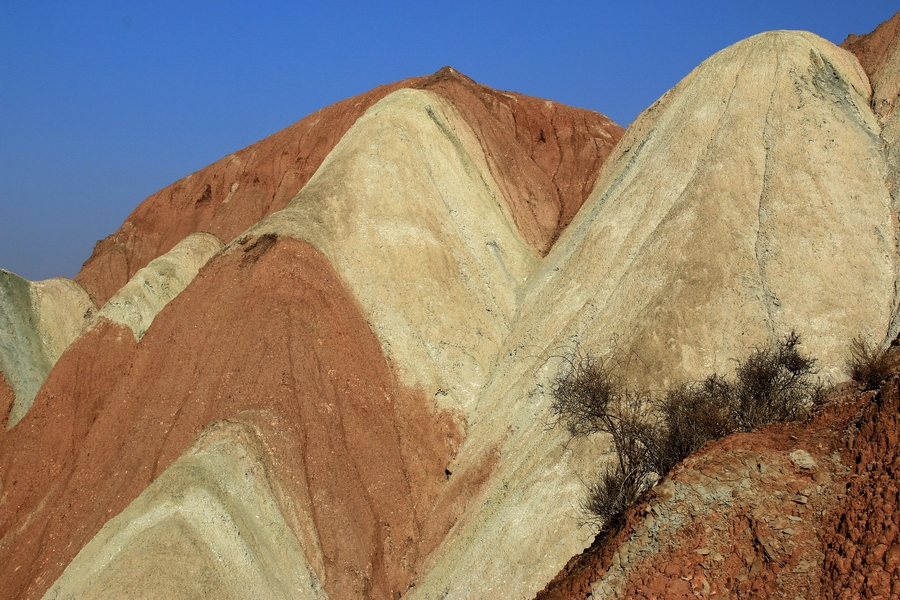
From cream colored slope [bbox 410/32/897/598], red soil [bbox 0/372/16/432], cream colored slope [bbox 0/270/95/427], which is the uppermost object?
cream colored slope [bbox 0/270/95/427]

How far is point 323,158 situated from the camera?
124 feet

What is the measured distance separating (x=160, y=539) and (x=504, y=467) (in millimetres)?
8169

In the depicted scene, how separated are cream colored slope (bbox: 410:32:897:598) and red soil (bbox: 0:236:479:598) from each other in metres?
1.67

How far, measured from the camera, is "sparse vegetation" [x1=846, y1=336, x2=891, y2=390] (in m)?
14.6

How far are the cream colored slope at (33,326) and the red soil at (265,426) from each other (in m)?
3.88

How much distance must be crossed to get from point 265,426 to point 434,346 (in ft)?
19.9

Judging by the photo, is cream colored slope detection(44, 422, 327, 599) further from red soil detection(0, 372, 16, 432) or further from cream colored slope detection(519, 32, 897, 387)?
red soil detection(0, 372, 16, 432)

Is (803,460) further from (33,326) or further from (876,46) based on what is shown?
→ (33,326)

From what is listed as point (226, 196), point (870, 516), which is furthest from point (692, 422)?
point (226, 196)

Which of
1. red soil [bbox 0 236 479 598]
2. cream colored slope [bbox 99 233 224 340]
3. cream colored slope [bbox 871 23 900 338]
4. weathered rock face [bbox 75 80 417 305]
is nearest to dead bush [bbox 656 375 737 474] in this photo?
red soil [bbox 0 236 479 598]

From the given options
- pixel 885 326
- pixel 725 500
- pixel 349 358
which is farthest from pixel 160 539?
pixel 885 326

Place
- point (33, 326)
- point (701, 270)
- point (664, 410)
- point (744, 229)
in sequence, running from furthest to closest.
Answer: point (33, 326)
point (744, 229)
point (701, 270)
point (664, 410)

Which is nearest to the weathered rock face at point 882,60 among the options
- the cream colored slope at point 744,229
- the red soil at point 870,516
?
the cream colored slope at point 744,229

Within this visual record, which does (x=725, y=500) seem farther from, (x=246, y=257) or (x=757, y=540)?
(x=246, y=257)
